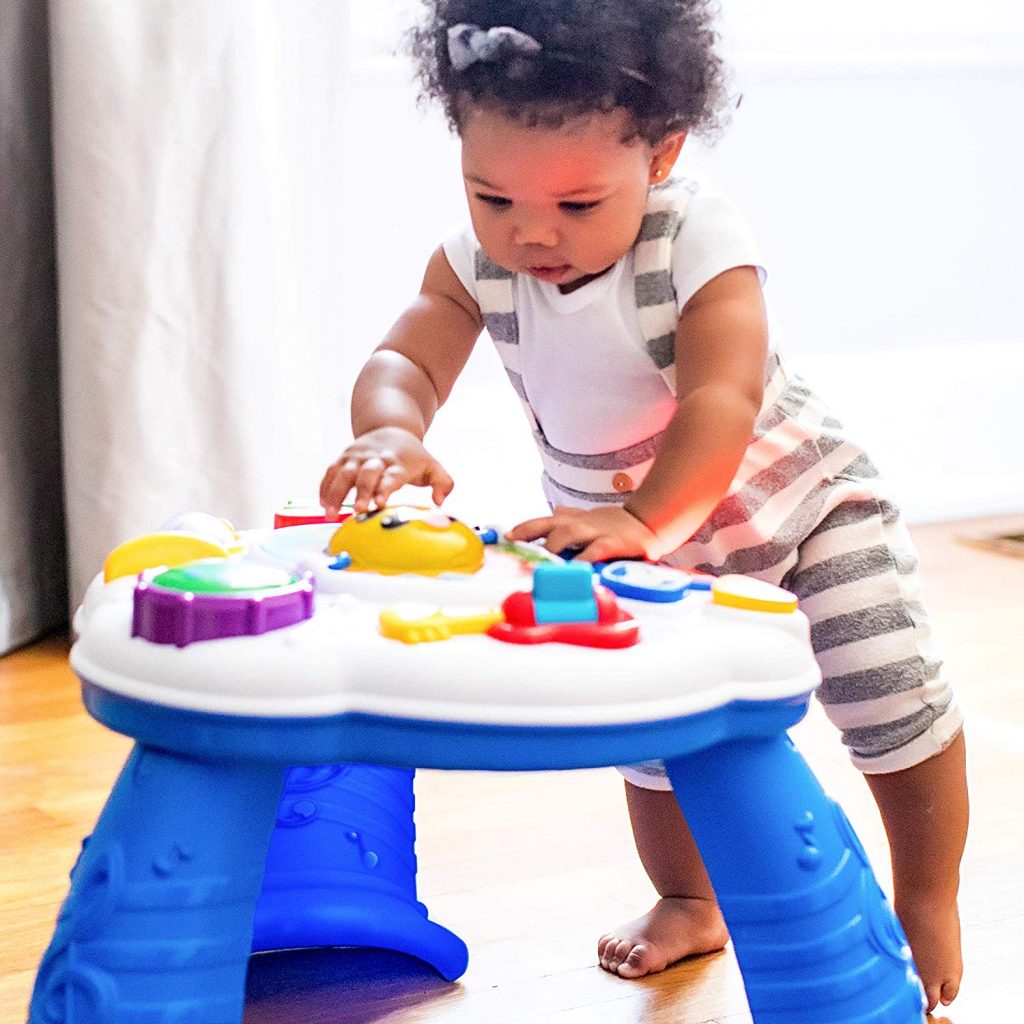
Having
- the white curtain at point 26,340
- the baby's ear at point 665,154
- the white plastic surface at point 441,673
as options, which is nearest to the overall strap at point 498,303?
the baby's ear at point 665,154

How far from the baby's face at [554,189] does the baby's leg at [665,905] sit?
331 mm

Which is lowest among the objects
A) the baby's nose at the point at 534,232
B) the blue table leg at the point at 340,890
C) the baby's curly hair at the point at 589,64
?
the blue table leg at the point at 340,890

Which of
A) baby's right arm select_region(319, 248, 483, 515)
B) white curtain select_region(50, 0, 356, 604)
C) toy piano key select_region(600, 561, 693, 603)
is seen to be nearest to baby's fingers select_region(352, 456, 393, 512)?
baby's right arm select_region(319, 248, 483, 515)

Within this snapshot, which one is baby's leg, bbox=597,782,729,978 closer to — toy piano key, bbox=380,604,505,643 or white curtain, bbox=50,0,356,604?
toy piano key, bbox=380,604,505,643

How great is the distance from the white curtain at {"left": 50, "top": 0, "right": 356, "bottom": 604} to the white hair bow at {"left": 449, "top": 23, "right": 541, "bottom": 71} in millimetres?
699

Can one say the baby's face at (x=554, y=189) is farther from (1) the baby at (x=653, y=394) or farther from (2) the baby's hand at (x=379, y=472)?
(2) the baby's hand at (x=379, y=472)

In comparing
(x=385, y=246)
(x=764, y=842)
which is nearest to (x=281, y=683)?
(x=764, y=842)

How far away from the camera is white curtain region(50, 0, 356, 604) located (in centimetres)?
135

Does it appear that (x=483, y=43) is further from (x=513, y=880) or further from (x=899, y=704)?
(x=513, y=880)

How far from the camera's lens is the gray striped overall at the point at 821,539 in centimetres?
80

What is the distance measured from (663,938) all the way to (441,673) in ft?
1.31

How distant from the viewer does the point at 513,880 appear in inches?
37.8

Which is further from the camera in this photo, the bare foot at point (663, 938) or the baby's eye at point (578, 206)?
the bare foot at point (663, 938)

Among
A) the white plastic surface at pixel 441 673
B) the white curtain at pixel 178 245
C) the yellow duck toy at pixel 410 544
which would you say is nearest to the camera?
the white plastic surface at pixel 441 673
